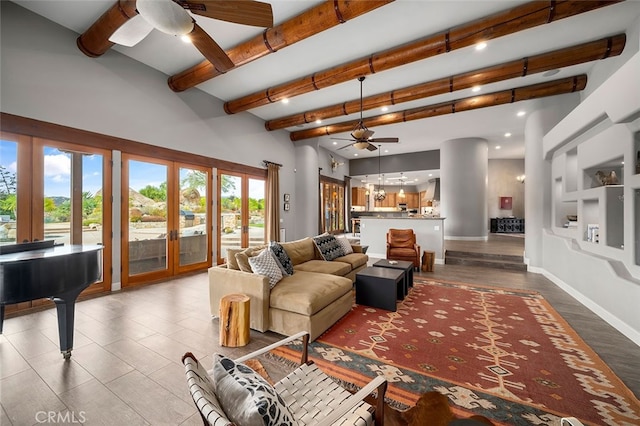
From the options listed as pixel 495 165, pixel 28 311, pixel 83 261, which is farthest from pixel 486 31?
pixel 495 165

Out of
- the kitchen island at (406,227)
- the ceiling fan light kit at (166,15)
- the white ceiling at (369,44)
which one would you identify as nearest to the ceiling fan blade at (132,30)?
the white ceiling at (369,44)

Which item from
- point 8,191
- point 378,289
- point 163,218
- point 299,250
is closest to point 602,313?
point 378,289

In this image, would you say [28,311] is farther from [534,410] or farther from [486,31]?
[486,31]

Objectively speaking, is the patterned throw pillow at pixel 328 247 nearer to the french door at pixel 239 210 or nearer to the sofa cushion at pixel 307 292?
the sofa cushion at pixel 307 292

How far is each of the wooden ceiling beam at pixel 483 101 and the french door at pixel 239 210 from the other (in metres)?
2.99

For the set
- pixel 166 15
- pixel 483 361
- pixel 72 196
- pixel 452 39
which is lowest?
pixel 483 361

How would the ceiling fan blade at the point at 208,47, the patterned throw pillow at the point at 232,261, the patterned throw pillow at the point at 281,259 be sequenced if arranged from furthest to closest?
the patterned throw pillow at the point at 281,259 < the patterned throw pillow at the point at 232,261 < the ceiling fan blade at the point at 208,47

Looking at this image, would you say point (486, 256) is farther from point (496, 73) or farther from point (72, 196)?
point (72, 196)

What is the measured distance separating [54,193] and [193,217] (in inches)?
88.4

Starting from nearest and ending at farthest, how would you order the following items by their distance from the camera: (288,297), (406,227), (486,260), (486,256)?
(288,297)
(486,260)
(486,256)
(406,227)

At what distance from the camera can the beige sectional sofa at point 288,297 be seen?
271cm

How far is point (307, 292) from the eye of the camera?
279cm

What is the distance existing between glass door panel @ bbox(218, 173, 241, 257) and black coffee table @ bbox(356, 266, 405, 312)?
12.3 feet

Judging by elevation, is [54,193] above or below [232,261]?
above
